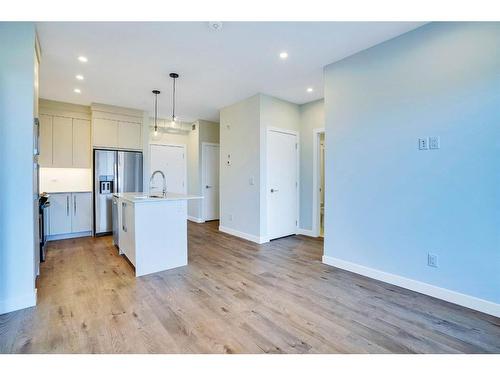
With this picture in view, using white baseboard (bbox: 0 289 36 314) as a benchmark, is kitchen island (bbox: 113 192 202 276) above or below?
above

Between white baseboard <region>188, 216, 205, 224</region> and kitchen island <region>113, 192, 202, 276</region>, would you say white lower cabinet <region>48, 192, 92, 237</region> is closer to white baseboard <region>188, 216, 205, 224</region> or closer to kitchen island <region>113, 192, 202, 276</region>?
kitchen island <region>113, 192, 202, 276</region>

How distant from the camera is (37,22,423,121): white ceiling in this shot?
249 centimetres

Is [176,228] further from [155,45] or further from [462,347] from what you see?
[462,347]

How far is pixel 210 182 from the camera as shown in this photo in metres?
6.71

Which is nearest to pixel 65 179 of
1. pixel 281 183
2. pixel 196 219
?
pixel 196 219

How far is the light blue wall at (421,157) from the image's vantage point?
2139mm

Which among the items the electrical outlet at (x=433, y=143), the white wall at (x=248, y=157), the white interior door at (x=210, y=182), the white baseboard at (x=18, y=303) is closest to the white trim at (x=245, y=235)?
the white wall at (x=248, y=157)

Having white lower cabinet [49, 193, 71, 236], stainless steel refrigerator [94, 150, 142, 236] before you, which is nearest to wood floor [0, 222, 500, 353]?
white lower cabinet [49, 193, 71, 236]

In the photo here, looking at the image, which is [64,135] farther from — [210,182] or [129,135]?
[210,182]

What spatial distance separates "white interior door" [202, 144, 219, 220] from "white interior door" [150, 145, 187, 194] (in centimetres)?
81

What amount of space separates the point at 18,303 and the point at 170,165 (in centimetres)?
494

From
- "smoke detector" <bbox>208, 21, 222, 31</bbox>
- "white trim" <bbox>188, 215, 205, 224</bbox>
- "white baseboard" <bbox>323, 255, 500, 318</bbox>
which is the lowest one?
"white baseboard" <bbox>323, 255, 500, 318</bbox>

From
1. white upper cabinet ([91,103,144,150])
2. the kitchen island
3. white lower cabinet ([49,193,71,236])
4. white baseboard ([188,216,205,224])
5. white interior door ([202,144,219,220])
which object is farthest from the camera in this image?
white interior door ([202,144,219,220])
